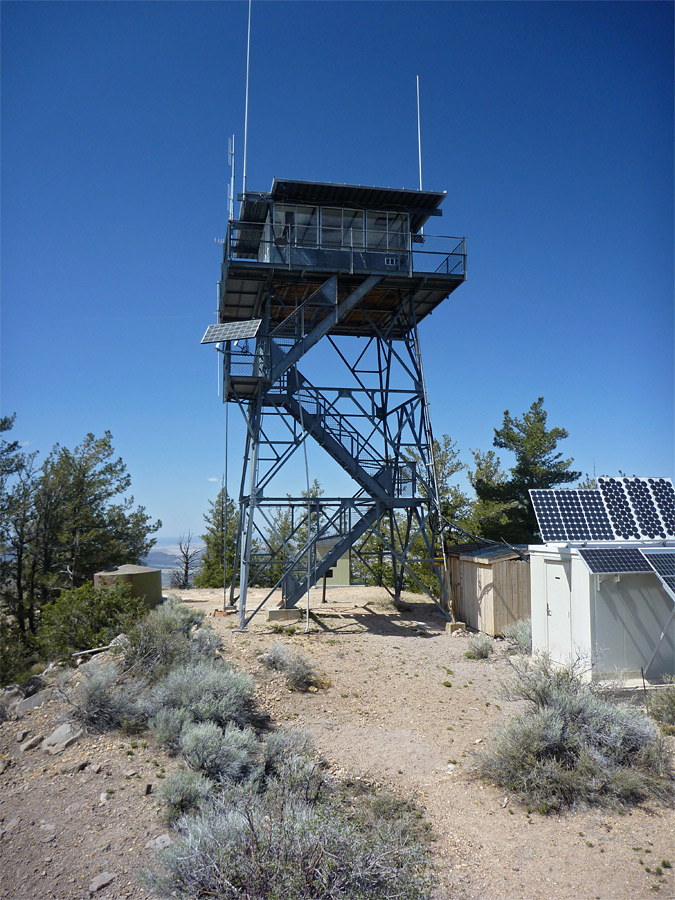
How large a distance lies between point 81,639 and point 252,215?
48.9 feet

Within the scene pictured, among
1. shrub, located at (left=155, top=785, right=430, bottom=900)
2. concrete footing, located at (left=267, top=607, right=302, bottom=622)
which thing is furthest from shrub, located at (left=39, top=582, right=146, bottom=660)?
shrub, located at (left=155, top=785, right=430, bottom=900)

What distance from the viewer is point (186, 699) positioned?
9.30m

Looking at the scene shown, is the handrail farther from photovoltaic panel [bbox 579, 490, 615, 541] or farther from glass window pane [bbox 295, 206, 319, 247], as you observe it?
photovoltaic panel [bbox 579, 490, 615, 541]

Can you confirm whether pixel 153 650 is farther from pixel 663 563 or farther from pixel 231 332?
pixel 231 332

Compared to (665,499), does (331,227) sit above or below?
above

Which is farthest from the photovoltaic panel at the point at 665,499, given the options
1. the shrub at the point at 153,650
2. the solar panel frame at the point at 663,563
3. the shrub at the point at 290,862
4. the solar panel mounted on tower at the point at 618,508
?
the shrub at the point at 153,650

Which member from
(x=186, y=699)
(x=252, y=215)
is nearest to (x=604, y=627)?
(x=186, y=699)

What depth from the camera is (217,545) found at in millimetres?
38281

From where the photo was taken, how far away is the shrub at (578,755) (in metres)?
7.25

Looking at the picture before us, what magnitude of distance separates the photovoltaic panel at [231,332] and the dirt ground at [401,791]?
9.96 m

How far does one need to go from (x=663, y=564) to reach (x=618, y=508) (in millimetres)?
3087

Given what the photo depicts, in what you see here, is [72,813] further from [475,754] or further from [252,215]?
[252,215]

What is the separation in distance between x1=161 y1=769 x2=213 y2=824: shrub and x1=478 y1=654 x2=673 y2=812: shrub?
3.84m

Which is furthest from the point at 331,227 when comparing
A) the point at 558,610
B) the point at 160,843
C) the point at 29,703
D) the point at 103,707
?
the point at 160,843
